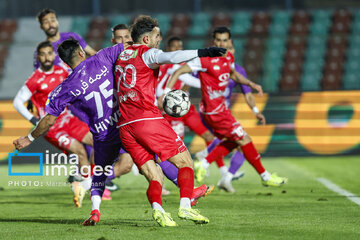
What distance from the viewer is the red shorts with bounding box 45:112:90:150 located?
29.7ft

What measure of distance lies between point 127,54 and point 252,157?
3.59m

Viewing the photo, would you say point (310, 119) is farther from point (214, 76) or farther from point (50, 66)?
point (50, 66)

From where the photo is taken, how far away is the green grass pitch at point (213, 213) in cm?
559

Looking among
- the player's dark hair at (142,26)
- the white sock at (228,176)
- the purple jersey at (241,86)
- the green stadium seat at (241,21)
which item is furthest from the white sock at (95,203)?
the green stadium seat at (241,21)

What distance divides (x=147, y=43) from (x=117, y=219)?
70.9 inches


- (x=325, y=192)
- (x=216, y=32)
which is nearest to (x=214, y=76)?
(x=216, y=32)

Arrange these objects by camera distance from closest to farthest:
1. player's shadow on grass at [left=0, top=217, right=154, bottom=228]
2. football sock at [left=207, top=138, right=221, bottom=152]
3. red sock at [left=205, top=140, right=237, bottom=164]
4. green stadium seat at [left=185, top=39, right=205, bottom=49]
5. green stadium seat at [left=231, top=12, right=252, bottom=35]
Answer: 1. player's shadow on grass at [left=0, top=217, right=154, bottom=228]
2. red sock at [left=205, top=140, right=237, bottom=164]
3. football sock at [left=207, top=138, right=221, bottom=152]
4. green stadium seat at [left=185, top=39, right=205, bottom=49]
5. green stadium seat at [left=231, top=12, right=252, bottom=35]

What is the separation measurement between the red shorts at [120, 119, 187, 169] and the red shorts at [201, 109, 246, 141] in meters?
3.21

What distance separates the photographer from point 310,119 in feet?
49.0

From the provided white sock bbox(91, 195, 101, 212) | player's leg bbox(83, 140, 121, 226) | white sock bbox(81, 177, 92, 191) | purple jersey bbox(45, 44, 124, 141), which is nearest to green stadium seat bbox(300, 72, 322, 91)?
white sock bbox(81, 177, 92, 191)

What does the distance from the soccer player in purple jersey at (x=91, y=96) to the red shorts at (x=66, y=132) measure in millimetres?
2597

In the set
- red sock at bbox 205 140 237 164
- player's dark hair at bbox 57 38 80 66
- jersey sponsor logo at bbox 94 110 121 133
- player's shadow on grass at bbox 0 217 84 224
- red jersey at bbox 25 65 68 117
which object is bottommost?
red sock at bbox 205 140 237 164

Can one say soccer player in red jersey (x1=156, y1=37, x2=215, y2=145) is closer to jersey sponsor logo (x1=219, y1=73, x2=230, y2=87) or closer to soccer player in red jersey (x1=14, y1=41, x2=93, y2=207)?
jersey sponsor logo (x1=219, y1=73, x2=230, y2=87)

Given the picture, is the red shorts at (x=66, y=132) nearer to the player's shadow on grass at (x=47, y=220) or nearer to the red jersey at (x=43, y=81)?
the red jersey at (x=43, y=81)
